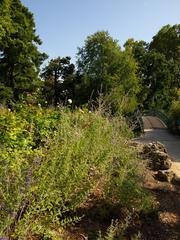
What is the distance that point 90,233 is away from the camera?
4430 mm

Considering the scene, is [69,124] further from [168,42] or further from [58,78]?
[168,42]

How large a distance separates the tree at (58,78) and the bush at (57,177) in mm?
35155

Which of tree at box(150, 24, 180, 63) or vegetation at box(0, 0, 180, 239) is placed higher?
tree at box(150, 24, 180, 63)

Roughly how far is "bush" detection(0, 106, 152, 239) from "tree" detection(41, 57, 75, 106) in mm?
35155

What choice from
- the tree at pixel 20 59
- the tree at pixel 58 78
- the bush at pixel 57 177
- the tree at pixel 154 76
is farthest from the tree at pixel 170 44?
the bush at pixel 57 177

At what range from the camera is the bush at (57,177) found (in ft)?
11.7

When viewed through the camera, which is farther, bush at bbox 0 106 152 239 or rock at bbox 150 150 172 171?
rock at bbox 150 150 172 171

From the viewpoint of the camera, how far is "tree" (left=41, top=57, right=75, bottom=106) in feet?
140

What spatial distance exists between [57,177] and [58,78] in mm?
40976

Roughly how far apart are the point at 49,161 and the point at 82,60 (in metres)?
35.1

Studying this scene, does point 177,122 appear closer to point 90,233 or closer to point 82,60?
point 90,233

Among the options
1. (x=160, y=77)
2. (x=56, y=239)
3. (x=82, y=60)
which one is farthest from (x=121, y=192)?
(x=160, y=77)

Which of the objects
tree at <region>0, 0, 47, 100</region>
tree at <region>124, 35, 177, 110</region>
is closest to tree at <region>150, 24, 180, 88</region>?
tree at <region>124, 35, 177, 110</region>

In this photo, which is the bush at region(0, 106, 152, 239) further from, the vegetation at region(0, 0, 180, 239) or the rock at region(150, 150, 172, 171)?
the rock at region(150, 150, 172, 171)
